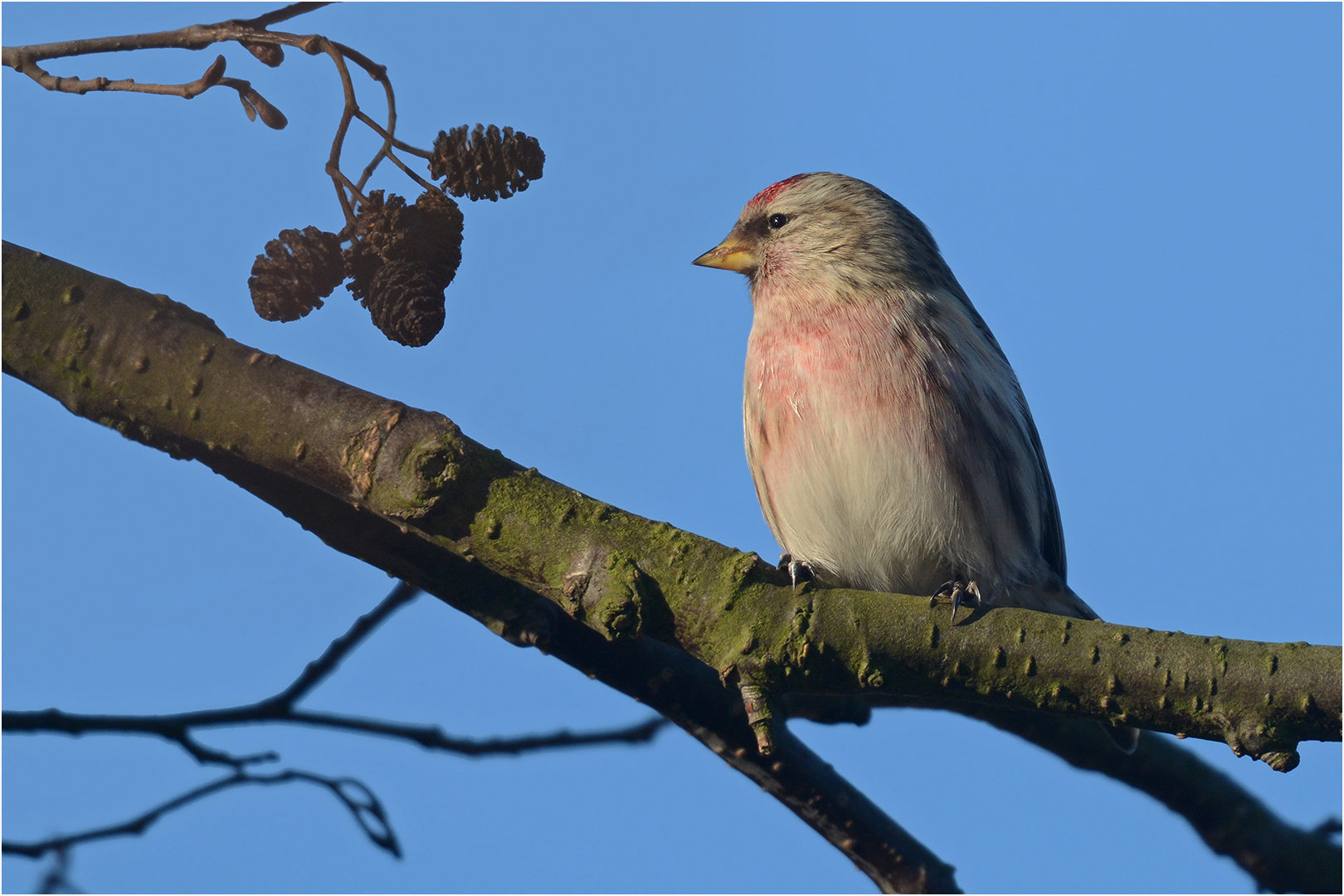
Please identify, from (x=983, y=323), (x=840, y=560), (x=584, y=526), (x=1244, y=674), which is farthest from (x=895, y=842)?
(x=983, y=323)

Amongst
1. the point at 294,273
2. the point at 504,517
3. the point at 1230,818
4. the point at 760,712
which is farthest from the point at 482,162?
the point at 1230,818

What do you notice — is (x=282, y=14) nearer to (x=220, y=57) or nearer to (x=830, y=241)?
(x=220, y=57)

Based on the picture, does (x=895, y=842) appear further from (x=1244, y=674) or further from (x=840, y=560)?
(x=1244, y=674)

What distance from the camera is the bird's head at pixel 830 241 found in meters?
3.41

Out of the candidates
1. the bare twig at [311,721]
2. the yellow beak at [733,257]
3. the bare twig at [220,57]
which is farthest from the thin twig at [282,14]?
the yellow beak at [733,257]

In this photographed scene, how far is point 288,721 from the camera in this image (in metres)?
2.74

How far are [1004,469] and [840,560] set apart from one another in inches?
21.5

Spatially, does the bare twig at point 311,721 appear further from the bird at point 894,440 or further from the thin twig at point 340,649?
the bird at point 894,440

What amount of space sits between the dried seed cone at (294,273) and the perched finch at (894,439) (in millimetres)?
1404

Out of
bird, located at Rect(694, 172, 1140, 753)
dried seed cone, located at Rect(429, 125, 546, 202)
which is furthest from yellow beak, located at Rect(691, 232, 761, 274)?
dried seed cone, located at Rect(429, 125, 546, 202)

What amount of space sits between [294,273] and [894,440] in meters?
1.60

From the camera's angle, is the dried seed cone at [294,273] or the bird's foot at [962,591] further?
the bird's foot at [962,591]

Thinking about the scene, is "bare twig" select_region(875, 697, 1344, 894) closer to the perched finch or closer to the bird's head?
the perched finch

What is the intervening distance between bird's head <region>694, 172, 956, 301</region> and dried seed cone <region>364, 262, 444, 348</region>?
5.00ft
